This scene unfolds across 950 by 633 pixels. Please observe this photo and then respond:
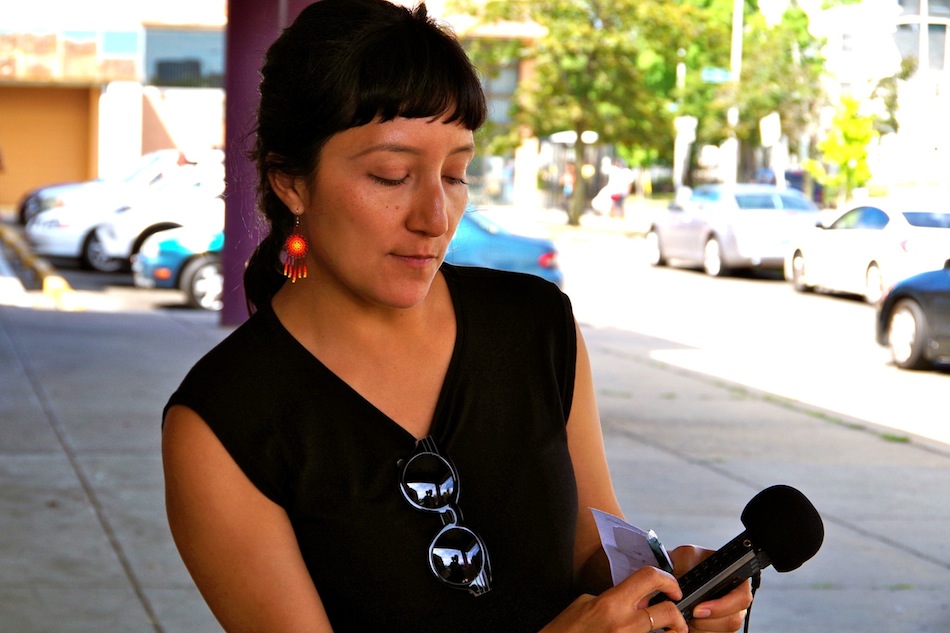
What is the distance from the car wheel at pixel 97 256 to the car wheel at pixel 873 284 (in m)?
10.3

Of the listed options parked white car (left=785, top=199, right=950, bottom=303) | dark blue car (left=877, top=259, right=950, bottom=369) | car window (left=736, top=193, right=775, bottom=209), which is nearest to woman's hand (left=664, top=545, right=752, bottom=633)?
dark blue car (left=877, top=259, right=950, bottom=369)

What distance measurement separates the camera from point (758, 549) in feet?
6.12

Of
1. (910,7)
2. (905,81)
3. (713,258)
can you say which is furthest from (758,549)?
(910,7)

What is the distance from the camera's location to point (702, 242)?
82.0 feet

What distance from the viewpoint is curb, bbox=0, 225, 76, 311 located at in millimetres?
16031

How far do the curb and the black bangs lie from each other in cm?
1402

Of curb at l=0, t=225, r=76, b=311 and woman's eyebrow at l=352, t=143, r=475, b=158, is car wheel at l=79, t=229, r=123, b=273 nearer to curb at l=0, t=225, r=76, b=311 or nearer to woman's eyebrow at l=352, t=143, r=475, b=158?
curb at l=0, t=225, r=76, b=311

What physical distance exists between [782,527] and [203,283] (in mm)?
14535

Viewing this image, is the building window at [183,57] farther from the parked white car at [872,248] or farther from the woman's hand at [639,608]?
the woman's hand at [639,608]

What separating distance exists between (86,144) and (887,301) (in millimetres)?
34536

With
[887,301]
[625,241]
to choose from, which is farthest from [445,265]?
[625,241]

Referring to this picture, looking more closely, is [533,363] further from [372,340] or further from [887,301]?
[887,301]

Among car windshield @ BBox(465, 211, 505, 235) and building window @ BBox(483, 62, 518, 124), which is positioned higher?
building window @ BBox(483, 62, 518, 124)

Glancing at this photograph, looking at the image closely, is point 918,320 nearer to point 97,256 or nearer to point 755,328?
point 755,328
